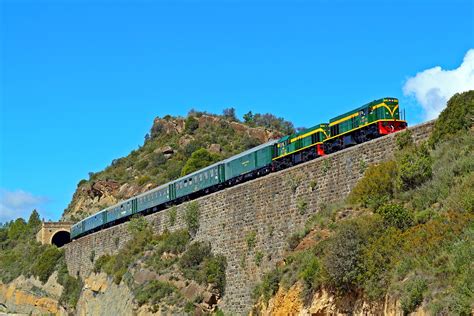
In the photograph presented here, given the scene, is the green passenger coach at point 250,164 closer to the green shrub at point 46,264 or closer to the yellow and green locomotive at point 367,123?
the yellow and green locomotive at point 367,123

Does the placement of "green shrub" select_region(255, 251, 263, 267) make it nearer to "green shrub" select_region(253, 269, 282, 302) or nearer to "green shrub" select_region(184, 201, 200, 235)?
"green shrub" select_region(253, 269, 282, 302)

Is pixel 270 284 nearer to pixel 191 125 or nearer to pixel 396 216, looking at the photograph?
pixel 396 216

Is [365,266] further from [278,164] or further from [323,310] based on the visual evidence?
[278,164]

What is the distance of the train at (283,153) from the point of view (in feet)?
89.2

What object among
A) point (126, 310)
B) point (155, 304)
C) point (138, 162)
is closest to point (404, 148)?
point (155, 304)

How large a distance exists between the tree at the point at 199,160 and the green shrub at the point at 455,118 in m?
44.2

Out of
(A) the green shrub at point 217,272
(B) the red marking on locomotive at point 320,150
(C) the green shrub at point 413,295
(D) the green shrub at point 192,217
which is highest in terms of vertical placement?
(B) the red marking on locomotive at point 320,150

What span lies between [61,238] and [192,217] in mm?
44308

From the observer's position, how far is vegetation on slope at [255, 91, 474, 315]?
1638 centimetres

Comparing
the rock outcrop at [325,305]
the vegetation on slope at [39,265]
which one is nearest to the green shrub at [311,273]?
the rock outcrop at [325,305]

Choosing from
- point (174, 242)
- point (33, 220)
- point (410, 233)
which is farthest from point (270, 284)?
point (33, 220)

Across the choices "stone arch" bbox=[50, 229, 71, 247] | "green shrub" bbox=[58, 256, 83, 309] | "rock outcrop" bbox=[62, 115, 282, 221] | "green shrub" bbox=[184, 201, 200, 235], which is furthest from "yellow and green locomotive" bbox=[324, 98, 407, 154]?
"stone arch" bbox=[50, 229, 71, 247]

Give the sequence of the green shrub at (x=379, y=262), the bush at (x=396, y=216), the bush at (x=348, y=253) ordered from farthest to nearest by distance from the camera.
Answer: the bush at (x=396, y=216), the bush at (x=348, y=253), the green shrub at (x=379, y=262)

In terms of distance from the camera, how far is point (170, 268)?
35188 millimetres
